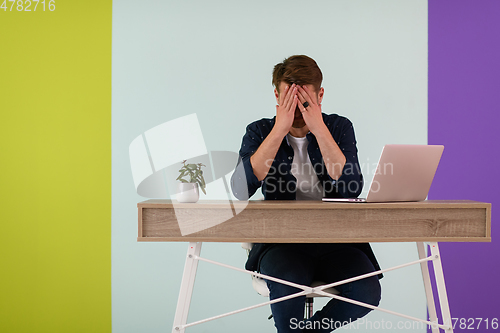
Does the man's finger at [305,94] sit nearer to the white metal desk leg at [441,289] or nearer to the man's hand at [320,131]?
the man's hand at [320,131]

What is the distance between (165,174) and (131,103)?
0.50 m

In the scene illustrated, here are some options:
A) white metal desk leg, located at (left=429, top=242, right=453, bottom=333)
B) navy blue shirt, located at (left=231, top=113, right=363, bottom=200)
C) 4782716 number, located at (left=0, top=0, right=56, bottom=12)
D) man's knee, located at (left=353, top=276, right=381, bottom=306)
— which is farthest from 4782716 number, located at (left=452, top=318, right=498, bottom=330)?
4782716 number, located at (left=0, top=0, right=56, bottom=12)

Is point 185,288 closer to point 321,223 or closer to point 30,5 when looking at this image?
point 321,223

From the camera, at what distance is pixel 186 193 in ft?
4.92

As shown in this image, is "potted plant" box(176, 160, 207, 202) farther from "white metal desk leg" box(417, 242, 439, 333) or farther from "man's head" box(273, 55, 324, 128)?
"white metal desk leg" box(417, 242, 439, 333)

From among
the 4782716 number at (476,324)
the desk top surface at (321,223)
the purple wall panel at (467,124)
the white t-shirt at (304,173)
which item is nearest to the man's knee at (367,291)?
the desk top surface at (321,223)

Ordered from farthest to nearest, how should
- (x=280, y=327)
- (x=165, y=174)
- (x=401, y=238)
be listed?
(x=165, y=174)
(x=280, y=327)
(x=401, y=238)

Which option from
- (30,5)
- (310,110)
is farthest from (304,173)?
(30,5)

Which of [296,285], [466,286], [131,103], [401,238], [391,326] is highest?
[131,103]

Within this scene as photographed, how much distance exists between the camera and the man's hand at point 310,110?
5.39 ft

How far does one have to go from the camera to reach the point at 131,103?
2.71 meters

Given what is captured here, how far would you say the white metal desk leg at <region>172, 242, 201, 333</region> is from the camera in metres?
1.53

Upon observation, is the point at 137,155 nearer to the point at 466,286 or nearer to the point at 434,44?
the point at 434,44

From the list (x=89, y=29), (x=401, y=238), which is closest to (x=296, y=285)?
(x=401, y=238)
